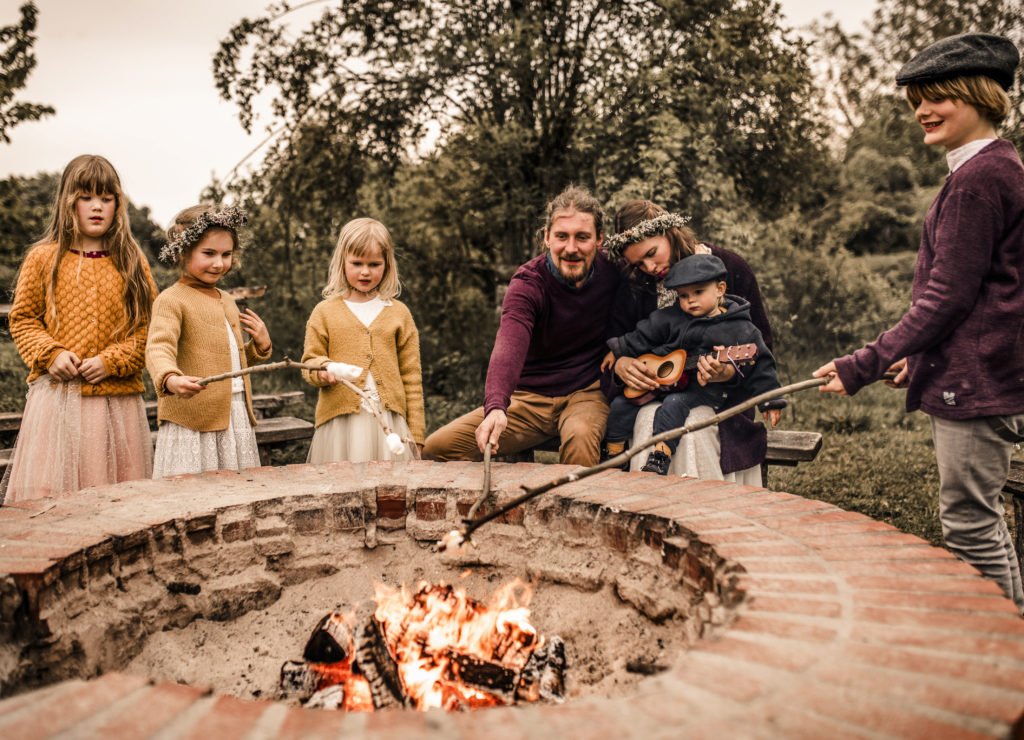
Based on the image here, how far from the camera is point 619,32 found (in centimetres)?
604

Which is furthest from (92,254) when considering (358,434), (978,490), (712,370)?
(978,490)

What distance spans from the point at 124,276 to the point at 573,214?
1906 millimetres

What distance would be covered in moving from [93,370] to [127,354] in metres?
0.14

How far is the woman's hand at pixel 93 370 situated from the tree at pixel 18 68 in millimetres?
2327

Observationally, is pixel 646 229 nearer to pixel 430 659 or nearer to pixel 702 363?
pixel 702 363

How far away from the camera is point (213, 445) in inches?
128

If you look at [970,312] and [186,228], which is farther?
[186,228]

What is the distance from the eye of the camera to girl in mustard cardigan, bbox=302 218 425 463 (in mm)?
3424

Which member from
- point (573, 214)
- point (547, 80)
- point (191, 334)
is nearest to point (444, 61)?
point (547, 80)

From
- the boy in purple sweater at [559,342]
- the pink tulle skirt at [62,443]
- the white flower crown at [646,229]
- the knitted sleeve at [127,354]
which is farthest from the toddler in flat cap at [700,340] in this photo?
the pink tulle skirt at [62,443]

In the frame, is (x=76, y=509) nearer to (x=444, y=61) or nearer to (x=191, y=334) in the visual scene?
(x=191, y=334)

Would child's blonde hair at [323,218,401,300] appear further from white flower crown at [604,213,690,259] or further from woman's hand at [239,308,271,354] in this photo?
white flower crown at [604,213,690,259]

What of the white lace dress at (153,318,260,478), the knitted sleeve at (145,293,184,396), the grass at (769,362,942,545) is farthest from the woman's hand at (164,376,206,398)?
the grass at (769,362,942,545)

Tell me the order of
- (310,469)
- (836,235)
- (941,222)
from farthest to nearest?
(836,235)
(310,469)
(941,222)
